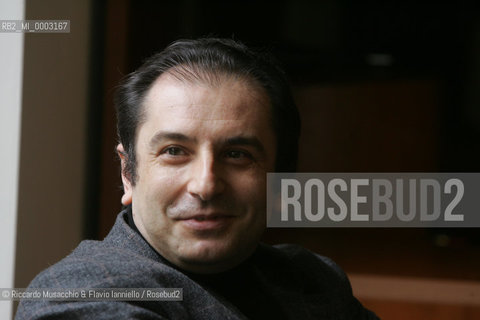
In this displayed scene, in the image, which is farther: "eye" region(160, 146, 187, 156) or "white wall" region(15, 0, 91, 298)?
"white wall" region(15, 0, 91, 298)

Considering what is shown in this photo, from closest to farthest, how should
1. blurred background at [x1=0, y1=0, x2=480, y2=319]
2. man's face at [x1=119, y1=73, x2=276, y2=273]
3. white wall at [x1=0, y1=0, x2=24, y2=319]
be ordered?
man's face at [x1=119, y1=73, x2=276, y2=273], white wall at [x1=0, y1=0, x2=24, y2=319], blurred background at [x1=0, y1=0, x2=480, y2=319]

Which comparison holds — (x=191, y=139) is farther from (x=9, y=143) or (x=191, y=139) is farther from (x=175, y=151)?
(x=9, y=143)

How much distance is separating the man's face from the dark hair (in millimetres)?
19

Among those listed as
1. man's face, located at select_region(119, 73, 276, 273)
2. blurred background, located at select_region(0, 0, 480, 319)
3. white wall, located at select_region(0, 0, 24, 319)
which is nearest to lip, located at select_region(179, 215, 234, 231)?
man's face, located at select_region(119, 73, 276, 273)

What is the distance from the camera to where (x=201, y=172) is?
2.18 ft

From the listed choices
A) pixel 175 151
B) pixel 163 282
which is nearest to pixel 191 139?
pixel 175 151

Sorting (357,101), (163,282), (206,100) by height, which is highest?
(357,101)

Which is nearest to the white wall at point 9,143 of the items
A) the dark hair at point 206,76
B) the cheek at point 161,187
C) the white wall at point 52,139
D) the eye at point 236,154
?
the white wall at point 52,139

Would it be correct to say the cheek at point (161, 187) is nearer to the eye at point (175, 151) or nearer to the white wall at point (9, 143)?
the eye at point (175, 151)

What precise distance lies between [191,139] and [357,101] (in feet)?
4.03

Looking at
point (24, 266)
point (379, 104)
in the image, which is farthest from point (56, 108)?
point (379, 104)

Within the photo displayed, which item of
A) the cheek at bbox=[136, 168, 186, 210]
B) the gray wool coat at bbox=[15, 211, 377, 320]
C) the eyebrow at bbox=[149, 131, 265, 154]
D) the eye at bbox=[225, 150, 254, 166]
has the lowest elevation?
the gray wool coat at bbox=[15, 211, 377, 320]

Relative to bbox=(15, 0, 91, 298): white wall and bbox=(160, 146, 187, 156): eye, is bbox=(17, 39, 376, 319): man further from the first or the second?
bbox=(15, 0, 91, 298): white wall

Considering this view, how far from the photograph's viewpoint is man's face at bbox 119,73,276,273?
68 centimetres
